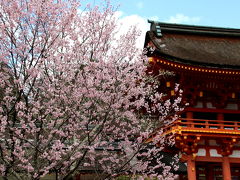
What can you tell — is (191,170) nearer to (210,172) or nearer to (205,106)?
(210,172)

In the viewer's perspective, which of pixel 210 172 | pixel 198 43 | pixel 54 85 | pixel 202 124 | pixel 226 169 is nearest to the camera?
pixel 54 85

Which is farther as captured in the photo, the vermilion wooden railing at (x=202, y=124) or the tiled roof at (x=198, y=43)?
the tiled roof at (x=198, y=43)

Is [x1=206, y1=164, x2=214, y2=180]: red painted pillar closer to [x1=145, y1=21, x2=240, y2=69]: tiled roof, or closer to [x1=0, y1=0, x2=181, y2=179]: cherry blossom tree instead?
[x1=145, y1=21, x2=240, y2=69]: tiled roof

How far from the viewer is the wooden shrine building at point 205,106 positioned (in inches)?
462

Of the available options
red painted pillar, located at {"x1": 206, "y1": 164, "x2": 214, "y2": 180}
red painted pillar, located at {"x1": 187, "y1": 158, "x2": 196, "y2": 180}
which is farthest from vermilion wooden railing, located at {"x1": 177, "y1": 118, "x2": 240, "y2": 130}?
red painted pillar, located at {"x1": 206, "y1": 164, "x2": 214, "y2": 180}

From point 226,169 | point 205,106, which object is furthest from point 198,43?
point 226,169

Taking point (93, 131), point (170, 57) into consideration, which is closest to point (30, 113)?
point (93, 131)

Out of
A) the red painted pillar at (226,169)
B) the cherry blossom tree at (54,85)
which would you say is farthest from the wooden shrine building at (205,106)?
the cherry blossom tree at (54,85)

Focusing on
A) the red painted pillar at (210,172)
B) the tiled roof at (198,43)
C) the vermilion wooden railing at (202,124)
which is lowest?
the red painted pillar at (210,172)

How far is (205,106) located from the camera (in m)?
13.0

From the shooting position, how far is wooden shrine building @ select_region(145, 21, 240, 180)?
1174 cm

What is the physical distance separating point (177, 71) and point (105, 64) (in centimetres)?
530

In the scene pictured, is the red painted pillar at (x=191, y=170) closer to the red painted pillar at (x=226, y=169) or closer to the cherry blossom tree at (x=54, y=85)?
the red painted pillar at (x=226, y=169)

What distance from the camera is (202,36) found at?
1709cm
